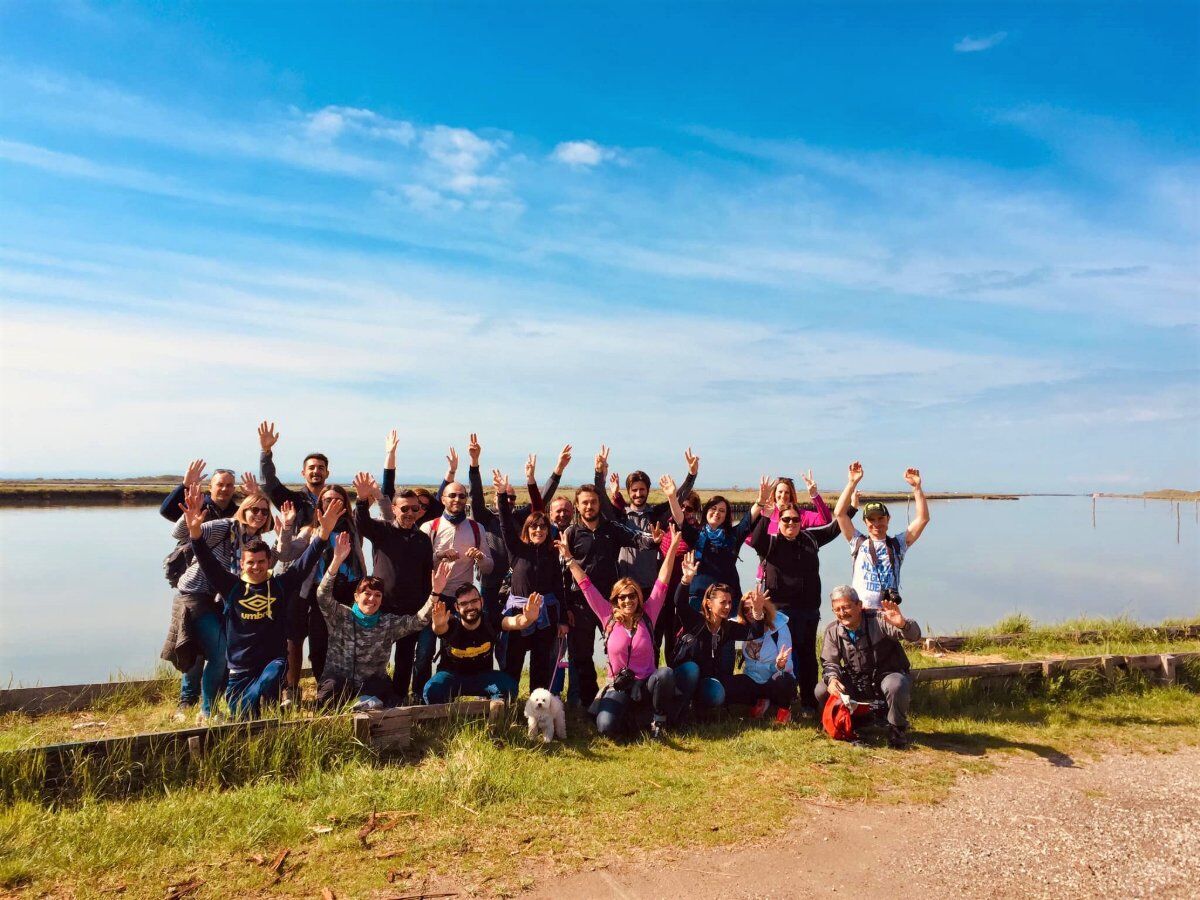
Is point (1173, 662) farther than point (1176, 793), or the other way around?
point (1173, 662)

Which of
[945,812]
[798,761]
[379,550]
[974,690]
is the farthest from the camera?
[974,690]

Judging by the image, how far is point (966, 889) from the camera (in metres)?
4.24

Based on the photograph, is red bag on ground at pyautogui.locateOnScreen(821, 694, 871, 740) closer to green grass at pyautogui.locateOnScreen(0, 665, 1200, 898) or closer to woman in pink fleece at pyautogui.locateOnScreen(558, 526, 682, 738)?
green grass at pyautogui.locateOnScreen(0, 665, 1200, 898)

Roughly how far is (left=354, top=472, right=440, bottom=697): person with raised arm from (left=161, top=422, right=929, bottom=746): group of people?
2cm

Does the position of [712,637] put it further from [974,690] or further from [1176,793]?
[1176,793]

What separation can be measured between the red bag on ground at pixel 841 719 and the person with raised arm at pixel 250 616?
14.7 feet

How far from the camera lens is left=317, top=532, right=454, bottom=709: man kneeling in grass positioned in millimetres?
6547

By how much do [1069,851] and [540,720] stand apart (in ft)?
12.0

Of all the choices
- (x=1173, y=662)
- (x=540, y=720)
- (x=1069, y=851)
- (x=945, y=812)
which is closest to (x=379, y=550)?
(x=540, y=720)

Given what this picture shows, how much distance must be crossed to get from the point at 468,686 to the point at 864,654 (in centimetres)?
339

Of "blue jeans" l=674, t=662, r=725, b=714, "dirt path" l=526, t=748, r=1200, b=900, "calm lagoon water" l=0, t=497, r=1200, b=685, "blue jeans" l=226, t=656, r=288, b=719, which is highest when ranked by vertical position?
"blue jeans" l=226, t=656, r=288, b=719

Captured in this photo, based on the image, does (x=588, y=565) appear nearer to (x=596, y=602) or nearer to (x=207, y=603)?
(x=596, y=602)

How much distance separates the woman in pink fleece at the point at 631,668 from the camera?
6715 mm

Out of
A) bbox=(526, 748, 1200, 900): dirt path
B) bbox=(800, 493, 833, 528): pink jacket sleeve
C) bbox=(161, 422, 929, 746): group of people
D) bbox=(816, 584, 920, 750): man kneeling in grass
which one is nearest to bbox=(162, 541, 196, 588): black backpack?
bbox=(161, 422, 929, 746): group of people
